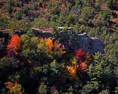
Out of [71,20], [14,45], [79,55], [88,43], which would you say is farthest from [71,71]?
[71,20]

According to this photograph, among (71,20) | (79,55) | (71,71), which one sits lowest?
(71,71)

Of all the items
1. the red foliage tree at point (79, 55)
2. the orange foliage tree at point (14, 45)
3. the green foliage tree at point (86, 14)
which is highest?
the green foliage tree at point (86, 14)

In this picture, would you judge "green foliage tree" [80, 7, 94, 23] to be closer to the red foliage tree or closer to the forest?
the forest

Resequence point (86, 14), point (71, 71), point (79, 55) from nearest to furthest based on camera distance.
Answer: point (71, 71), point (79, 55), point (86, 14)

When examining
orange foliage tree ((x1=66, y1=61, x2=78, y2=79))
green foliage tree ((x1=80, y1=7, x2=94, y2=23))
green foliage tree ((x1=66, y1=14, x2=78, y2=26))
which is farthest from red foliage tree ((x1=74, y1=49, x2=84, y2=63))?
green foliage tree ((x1=80, y1=7, x2=94, y2=23))

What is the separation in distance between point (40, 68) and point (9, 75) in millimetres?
7567

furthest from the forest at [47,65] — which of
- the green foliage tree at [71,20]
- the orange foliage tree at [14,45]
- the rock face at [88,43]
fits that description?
the green foliage tree at [71,20]

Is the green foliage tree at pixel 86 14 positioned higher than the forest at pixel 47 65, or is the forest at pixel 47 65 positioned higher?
the green foliage tree at pixel 86 14

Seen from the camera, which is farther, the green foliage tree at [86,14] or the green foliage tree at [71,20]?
the green foliage tree at [86,14]

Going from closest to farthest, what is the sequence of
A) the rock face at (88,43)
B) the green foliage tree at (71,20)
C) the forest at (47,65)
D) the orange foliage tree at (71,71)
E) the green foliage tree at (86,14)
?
the forest at (47,65)
the orange foliage tree at (71,71)
the rock face at (88,43)
the green foliage tree at (71,20)
the green foliage tree at (86,14)

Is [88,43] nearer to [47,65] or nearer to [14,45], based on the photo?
[47,65]

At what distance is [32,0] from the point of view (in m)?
83.1

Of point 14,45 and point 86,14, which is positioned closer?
point 14,45

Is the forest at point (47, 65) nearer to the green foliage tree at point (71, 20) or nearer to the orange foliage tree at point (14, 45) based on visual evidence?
the orange foliage tree at point (14, 45)
